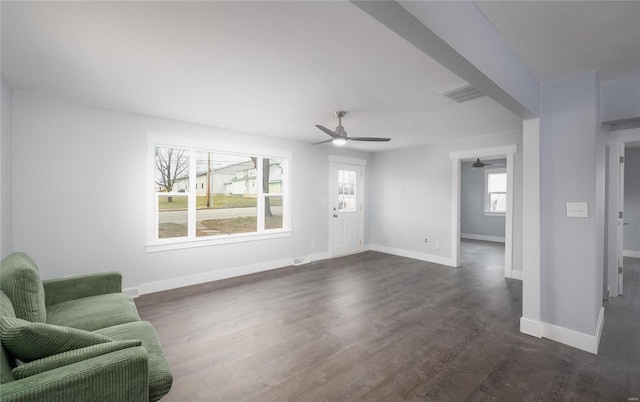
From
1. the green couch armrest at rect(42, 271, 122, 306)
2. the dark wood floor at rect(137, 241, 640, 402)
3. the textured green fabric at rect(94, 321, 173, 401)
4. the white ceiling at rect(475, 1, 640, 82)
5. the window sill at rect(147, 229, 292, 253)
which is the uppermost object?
the white ceiling at rect(475, 1, 640, 82)

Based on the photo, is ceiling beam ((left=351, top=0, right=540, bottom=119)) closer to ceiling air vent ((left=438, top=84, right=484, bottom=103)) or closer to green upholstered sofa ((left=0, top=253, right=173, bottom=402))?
ceiling air vent ((left=438, top=84, right=484, bottom=103))

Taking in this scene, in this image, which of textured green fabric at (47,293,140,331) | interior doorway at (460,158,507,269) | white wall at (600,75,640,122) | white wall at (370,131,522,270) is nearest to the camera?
textured green fabric at (47,293,140,331)

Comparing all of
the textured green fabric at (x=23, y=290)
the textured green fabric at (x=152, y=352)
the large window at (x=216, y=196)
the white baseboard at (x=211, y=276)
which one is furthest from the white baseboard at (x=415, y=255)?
the textured green fabric at (x=23, y=290)

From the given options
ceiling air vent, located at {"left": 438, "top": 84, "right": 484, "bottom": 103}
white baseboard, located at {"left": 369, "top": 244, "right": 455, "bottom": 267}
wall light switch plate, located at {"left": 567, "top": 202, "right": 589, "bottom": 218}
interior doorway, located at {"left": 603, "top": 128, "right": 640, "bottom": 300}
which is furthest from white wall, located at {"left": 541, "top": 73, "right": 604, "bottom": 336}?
white baseboard, located at {"left": 369, "top": 244, "right": 455, "bottom": 267}

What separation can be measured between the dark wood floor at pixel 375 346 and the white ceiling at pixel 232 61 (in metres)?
2.43

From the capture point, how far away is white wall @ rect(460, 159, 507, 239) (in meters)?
7.99

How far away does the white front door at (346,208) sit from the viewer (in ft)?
19.8

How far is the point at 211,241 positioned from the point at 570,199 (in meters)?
4.40

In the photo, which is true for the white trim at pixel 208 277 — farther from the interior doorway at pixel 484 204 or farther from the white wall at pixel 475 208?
the white wall at pixel 475 208

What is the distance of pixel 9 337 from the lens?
1.18m

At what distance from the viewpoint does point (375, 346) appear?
8.09 feet

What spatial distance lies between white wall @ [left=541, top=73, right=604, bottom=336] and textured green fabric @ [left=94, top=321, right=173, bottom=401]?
10.5 feet

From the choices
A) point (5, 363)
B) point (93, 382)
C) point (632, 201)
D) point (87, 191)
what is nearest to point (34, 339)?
point (5, 363)

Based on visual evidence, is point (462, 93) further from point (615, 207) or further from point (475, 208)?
point (475, 208)
